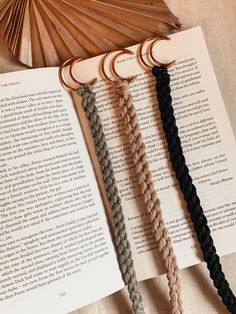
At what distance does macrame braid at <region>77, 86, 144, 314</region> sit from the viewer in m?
0.64

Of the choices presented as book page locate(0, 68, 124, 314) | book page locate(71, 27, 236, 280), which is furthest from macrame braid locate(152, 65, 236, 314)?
book page locate(0, 68, 124, 314)

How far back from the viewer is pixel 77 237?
630 millimetres

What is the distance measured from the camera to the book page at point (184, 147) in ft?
2.16

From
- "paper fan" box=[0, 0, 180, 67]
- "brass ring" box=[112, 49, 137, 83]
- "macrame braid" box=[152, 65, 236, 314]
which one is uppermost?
"paper fan" box=[0, 0, 180, 67]

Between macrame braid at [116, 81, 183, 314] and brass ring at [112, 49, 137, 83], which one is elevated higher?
brass ring at [112, 49, 137, 83]

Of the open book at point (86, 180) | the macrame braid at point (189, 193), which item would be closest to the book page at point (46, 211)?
the open book at point (86, 180)

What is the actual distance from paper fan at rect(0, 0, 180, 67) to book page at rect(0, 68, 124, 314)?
0.04 meters

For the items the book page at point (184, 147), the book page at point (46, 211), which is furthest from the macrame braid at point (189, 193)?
the book page at point (46, 211)

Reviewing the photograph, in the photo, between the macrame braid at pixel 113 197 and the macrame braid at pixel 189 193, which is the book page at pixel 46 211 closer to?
the macrame braid at pixel 113 197

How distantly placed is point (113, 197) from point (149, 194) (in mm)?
51

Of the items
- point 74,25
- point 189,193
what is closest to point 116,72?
point 74,25

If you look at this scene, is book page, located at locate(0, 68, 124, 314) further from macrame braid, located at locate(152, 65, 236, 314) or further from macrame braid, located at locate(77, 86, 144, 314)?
macrame braid, located at locate(152, 65, 236, 314)

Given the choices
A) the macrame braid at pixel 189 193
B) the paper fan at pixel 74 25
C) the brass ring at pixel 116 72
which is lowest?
the macrame braid at pixel 189 193

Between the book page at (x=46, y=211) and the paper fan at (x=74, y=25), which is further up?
the paper fan at (x=74, y=25)
